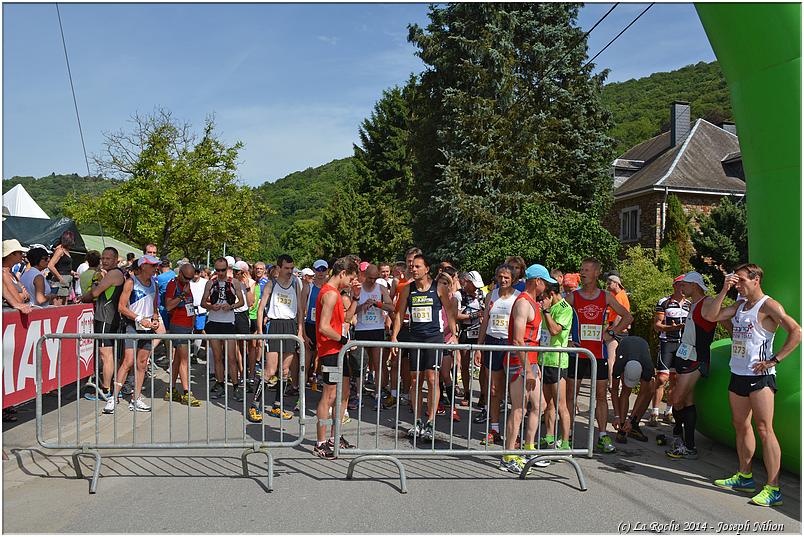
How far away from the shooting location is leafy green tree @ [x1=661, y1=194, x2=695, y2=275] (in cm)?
3061

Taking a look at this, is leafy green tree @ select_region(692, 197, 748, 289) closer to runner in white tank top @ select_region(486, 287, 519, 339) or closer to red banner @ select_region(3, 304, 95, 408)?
runner in white tank top @ select_region(486, 287, 519, 339)

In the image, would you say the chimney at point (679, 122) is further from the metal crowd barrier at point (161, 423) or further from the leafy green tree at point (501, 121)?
the metal crowd barrier at point (161, 423)

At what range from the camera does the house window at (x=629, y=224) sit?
3600 cm

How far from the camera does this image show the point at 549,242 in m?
18.8

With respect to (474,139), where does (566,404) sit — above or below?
below

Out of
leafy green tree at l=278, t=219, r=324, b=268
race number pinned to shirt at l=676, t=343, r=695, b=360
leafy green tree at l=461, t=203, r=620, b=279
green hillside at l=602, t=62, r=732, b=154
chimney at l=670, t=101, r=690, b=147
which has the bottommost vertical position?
race number pinned to shirt at l=676, t=343, r=695, b=360

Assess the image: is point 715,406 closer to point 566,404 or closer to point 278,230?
point 566,404

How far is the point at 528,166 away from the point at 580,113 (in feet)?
11.4

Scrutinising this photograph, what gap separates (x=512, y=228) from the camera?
1977 cm

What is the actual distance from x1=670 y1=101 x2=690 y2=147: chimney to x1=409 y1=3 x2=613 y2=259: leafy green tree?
13.7 metres

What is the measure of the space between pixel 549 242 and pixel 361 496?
47.6 ft

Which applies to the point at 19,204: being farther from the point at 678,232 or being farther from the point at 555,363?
the point at 678,232

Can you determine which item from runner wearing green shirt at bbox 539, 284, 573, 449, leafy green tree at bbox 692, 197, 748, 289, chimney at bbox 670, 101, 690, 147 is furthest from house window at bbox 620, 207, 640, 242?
runner wearing green shirt at bbox 539, 284, 573, 449

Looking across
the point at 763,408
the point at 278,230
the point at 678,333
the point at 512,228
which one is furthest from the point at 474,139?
the point at 278,230
